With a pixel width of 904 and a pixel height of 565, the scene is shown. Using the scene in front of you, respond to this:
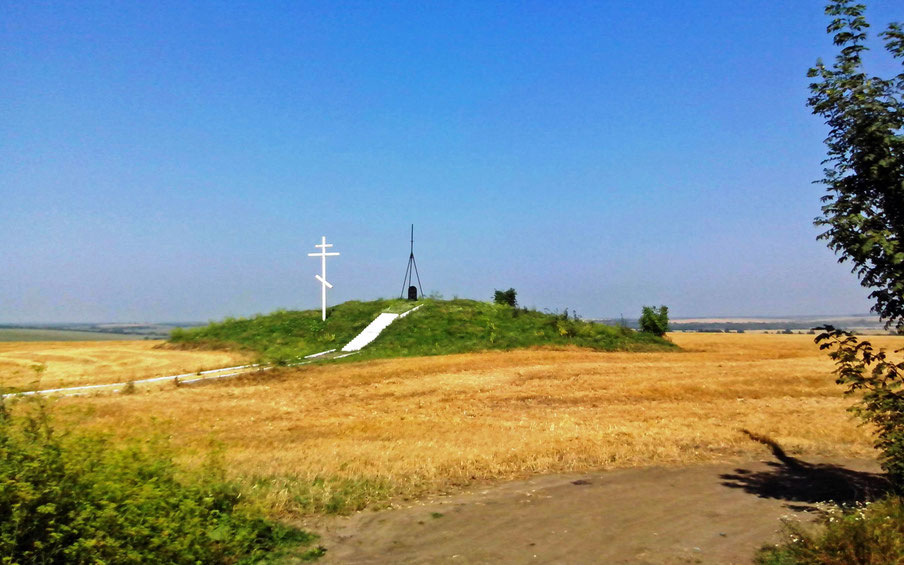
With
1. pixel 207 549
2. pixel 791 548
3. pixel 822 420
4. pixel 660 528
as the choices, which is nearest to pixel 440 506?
pixel 660 528

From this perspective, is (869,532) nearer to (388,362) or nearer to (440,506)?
(440,506)

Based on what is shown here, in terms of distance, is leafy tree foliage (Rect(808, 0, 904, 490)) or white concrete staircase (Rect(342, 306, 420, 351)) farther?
white concrete staircase (Rect(342, 306, 420, 351))

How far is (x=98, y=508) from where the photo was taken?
17.5ft

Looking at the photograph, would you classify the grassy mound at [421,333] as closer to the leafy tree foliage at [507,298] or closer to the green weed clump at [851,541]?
the leafy tree foliage at [507,298]

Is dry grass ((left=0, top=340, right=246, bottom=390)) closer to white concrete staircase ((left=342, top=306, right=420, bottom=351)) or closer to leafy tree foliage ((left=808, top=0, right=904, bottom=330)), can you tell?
white concrete staircase ((left=342, top=306, right=420, bottom=351))

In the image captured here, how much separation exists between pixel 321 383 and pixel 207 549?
1727cm

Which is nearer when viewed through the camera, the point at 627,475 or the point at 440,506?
the point at 440,506

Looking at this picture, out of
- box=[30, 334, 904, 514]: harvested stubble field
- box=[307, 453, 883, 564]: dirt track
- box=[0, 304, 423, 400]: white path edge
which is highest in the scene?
box=[0, 304, 423, 400]: white path edge

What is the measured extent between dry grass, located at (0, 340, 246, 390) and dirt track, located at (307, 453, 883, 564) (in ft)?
57.8

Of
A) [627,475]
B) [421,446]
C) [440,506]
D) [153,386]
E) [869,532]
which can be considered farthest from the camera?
[153,386]

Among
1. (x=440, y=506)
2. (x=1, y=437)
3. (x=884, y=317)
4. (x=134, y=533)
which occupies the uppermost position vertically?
(x=884, y=317)

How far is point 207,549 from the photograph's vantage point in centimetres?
620

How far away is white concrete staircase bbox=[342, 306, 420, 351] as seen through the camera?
113 feet

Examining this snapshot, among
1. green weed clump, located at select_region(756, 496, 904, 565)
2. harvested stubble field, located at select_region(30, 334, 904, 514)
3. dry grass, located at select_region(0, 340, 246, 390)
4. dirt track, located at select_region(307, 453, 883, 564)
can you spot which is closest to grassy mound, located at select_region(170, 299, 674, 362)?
dry grass, located at select_region(0, 340, 246, 390)
